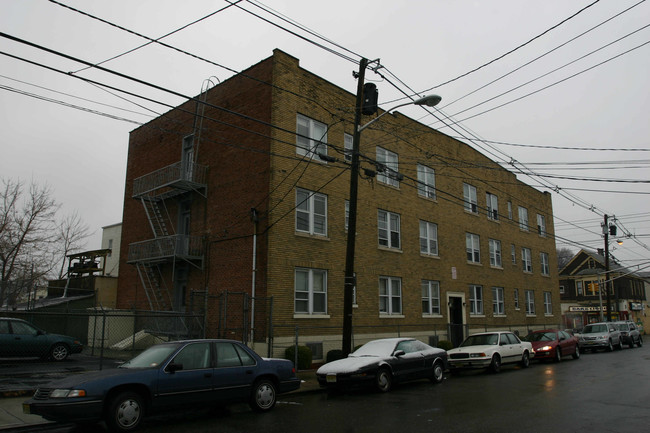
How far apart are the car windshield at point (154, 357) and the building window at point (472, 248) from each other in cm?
2209

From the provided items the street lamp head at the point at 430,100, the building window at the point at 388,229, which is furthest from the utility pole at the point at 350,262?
the building window at the point at 388,229

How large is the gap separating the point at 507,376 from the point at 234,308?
31.6ft

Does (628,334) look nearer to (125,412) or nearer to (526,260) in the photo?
(526,260)

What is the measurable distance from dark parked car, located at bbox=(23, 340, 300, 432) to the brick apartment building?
5.74m

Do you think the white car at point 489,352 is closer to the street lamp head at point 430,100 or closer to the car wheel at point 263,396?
the street lamp head at point 430,100

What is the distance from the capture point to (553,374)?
16266mm

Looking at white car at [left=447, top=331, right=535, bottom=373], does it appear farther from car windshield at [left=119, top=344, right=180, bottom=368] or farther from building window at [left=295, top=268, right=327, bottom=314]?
car windshield at [left=119, top=344, right=180, bottom=368]

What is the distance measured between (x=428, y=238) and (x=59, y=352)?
56.2ft

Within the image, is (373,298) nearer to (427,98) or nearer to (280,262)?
(280,262)

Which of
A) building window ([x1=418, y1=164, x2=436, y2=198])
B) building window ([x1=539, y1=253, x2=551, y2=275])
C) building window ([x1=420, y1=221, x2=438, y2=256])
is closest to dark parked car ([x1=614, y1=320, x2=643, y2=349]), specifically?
building window ([x1=539, y1=253, x2=551, y2=275])

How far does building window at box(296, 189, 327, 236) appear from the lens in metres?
19.5

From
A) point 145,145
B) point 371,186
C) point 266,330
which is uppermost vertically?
point 145,145

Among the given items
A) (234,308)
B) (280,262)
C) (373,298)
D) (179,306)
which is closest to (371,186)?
(373,298)

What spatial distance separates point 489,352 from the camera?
17109 millimetres
